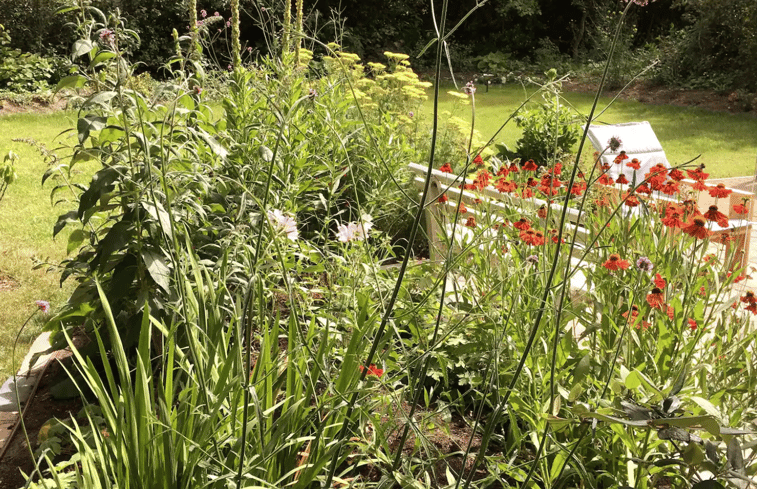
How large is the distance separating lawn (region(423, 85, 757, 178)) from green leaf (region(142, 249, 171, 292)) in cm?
468

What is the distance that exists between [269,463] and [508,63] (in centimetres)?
1334

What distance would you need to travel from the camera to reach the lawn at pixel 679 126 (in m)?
7.52

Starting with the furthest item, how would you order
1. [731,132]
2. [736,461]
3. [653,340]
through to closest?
1. [731,132]
2. [653,340]
3. [736,461]

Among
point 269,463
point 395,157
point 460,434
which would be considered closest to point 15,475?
point 269,463

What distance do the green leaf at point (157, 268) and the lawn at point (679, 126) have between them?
468 centimetres

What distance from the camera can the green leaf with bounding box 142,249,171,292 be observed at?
2154mm

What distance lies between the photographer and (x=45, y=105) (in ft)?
29.0

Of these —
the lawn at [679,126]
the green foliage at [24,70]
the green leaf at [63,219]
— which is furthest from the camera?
the green foliage at [24,70]

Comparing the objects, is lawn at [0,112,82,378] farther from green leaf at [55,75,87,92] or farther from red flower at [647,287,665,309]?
red flower at [647,287,665,309]

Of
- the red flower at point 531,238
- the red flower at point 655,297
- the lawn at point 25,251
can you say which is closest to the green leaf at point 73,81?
the lawn at point 25,251

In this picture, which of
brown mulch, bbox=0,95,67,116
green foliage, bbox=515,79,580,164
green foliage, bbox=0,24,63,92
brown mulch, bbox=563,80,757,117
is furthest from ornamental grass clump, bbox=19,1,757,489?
brown mulch, bbox=563,80,757,117

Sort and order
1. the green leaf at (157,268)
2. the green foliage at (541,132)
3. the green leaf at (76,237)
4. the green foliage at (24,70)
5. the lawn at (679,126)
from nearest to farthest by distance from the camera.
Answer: the green leaf at (157,268), the green leaf at (76,237), the green foliage at (541,132), the lawn at (679,126), the green foliage at (24,70)

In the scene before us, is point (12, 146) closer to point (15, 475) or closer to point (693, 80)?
point (15, 475)

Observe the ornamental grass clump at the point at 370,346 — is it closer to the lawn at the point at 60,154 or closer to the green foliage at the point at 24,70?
the lawn at the point at 60,154
